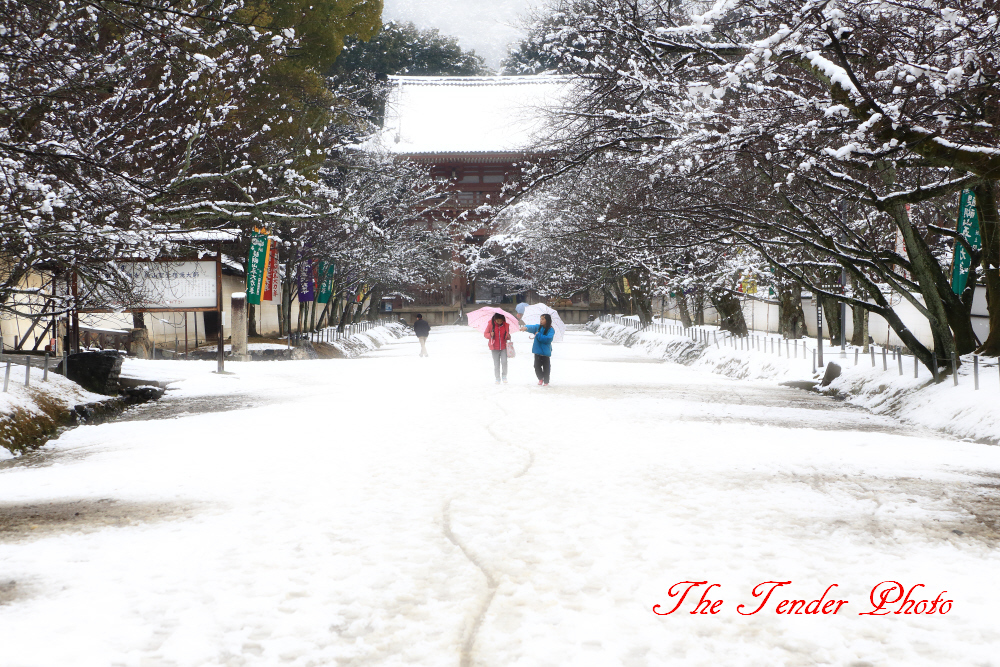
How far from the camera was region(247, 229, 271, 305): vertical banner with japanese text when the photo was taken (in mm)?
23312

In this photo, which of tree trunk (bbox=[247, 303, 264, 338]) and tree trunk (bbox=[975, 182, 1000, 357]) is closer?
tree trunk (bbox=[975, 182, 1000, 357])

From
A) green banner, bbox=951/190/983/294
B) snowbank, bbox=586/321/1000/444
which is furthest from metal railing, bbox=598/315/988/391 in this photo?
green banner, bbox=951/190/983/294

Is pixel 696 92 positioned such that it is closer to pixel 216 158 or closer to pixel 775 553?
pixel 775 553

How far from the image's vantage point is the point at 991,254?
13195 mm

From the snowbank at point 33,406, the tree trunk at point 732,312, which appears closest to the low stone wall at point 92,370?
the snowbank at point 33,406

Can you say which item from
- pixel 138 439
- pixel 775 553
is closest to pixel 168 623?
pixel 775 553

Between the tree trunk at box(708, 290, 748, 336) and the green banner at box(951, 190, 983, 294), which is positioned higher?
the green banner at box(951, 190, 983, 294)

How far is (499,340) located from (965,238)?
818 cm

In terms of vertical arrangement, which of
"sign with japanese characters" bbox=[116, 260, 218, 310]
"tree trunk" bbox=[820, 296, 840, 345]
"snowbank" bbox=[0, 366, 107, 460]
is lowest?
"snowbank" bbox=[0, 366, 107, 460]

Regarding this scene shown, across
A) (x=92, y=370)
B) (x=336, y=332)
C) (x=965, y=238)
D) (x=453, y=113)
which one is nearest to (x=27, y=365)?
(x=92, y=370)

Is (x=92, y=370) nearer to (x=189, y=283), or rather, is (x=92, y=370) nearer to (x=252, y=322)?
(x=189, y=283)

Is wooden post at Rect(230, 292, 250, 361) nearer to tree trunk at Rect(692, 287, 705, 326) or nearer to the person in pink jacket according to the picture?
the person in pink jacket

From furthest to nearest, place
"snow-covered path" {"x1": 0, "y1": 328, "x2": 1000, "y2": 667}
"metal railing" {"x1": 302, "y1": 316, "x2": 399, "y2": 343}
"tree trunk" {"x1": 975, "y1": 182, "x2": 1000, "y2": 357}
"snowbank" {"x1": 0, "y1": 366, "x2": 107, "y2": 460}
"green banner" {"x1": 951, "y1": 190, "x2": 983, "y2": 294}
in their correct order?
"metal railing" {"x1": 302, "y1": 316, "x2": 399, "y2": 343}, "green banner" {"x1": 951, "y1": 190, "x2": 983, "y2": 294}, "tree trunk" {"x1": 975, "y1": 182, "x2": 1000, "y2": 357}, "snowbank" {"x1": 0, "y1": 366, "x2": 107, "y2": 460}, "snow-covered path" {"x1": 0, "y1": 328, "x2": 1000, "y2": 667}

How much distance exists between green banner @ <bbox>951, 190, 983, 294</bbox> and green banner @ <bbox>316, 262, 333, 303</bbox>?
2368 centimetres
